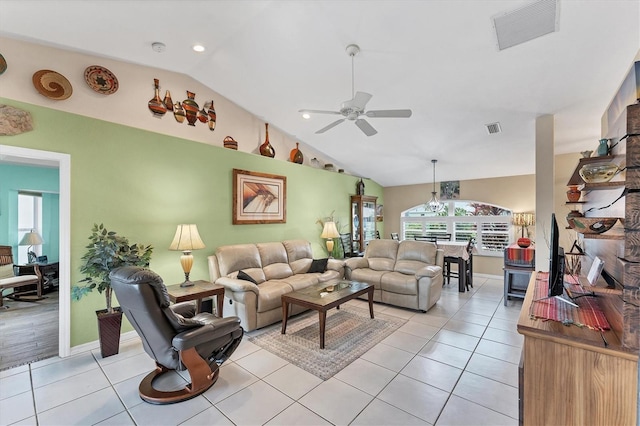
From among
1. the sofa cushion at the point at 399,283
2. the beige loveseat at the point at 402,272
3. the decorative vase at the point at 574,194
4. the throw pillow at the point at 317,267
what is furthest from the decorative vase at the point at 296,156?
the decorative vase at the point at 574,194

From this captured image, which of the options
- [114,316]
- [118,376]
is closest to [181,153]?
[114,316]

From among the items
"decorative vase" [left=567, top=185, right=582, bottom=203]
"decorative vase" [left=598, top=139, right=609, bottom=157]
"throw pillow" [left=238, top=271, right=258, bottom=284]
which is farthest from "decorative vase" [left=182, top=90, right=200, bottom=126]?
"decorative vase" [left=567, top=185, right=582, bottom=203]

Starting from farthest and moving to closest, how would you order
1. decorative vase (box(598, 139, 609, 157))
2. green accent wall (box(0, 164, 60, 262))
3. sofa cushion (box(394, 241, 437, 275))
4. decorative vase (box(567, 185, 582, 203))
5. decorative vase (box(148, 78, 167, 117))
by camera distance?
green accent wall (box(0, 164, 60, 262))
sofa cushion (box(394, 241, 437, 275))
decorative vase (box(148, 78, 167, 117))
decorative vase (box(567, 185, 582, 203))
decorative vase (box(598, 139, 609, 157))

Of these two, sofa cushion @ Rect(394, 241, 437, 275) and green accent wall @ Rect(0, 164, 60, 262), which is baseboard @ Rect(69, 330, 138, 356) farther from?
sofa cushion @ Rect(394, 241, 437, 275)

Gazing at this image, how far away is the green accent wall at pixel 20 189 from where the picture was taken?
5.30 metres

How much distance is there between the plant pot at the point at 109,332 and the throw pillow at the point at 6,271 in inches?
135

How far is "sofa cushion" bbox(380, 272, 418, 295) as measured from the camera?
4.36m

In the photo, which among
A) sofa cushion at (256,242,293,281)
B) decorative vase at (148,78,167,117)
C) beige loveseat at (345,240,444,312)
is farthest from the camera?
sofa cushion at (256,242,293,281)

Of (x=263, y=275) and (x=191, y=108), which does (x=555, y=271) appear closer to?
(x=263, y=275)

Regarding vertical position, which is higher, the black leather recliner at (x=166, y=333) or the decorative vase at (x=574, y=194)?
the decorative vase at (x=574, y=194)

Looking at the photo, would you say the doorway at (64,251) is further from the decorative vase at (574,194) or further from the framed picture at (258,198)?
the decorative vase at (574,194)

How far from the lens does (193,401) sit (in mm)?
2254

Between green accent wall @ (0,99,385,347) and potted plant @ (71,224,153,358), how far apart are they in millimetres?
187

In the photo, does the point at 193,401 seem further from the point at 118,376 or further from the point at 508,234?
the point at 508,234
